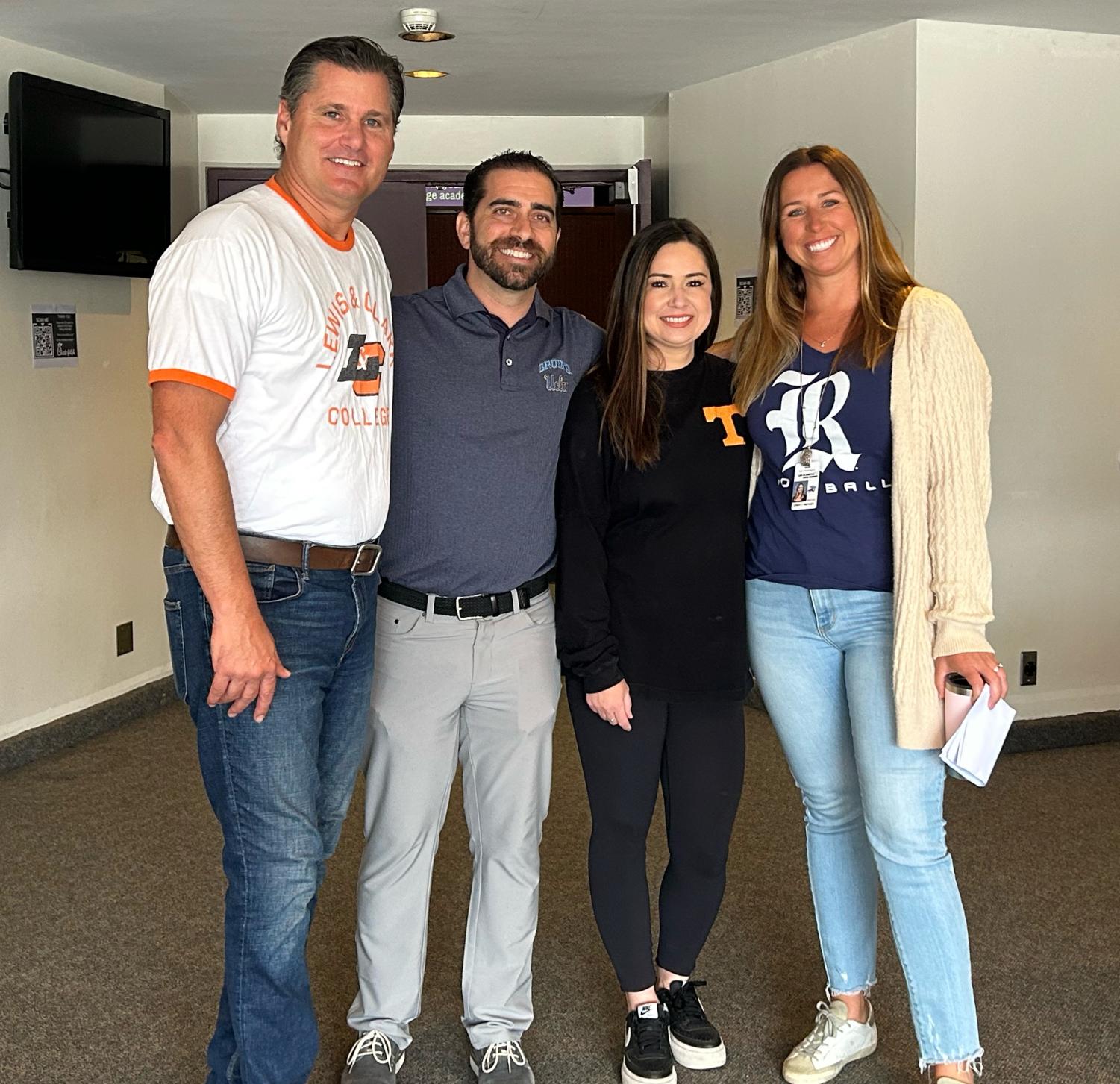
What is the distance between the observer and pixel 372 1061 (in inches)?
91.5

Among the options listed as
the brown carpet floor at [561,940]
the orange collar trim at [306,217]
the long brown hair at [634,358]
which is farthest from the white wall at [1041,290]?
the orange collar trim at [306,217]

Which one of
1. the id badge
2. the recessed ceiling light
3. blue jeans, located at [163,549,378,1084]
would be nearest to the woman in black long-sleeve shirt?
the id badge

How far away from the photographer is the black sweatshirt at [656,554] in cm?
225

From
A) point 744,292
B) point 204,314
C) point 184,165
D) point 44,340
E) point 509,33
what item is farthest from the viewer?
point 184,165

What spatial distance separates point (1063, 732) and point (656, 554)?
2.87 metres

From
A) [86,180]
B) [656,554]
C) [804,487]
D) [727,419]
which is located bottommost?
[656,554]

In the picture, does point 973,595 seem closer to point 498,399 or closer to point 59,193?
point 498,399

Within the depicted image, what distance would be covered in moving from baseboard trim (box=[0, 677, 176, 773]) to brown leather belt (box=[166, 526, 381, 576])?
2830mm

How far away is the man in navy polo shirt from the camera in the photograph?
225 centimetres

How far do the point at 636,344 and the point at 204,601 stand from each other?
2.81 feet

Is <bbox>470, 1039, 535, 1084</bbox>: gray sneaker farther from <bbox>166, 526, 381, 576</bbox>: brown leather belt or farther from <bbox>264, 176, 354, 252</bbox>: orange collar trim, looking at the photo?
<bbox>264, 176, 354, 252</bbox>: orange collar trim

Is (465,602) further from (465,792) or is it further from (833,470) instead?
(833,470)

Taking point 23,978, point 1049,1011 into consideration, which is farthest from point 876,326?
point 23,978

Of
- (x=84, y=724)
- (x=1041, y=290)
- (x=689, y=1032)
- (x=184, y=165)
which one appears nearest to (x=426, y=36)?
(x=184, y=165)
